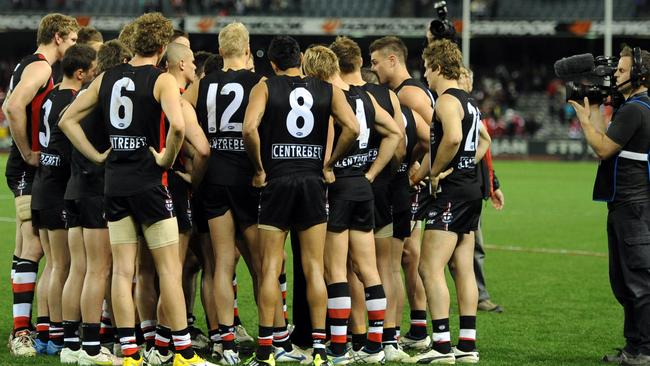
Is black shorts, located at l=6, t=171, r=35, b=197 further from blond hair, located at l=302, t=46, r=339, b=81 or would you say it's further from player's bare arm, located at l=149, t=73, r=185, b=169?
blond hair, located at l=302, t=46, r=339, b=81

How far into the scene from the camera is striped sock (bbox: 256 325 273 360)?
7.90 meters

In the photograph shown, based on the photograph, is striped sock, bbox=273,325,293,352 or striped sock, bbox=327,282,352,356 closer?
striped sock, bbox=327,282,352,356

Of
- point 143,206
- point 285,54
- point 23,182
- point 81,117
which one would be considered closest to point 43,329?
point 23,182

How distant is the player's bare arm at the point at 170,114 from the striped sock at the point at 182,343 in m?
1.17

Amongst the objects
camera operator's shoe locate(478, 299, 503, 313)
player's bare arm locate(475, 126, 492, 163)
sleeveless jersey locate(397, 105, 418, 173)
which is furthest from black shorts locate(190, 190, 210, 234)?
camera operator's shoe locate(478, 299, 503, 313)

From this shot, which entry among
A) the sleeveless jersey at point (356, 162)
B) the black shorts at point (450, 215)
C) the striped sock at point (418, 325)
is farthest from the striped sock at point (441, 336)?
the sleeveless jersey at point (356, 162)

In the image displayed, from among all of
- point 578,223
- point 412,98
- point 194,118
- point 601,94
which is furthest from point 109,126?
point 578,223

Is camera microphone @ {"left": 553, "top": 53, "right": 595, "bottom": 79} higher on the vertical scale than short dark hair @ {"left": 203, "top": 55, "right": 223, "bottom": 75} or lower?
lower

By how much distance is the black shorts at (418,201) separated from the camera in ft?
30.1

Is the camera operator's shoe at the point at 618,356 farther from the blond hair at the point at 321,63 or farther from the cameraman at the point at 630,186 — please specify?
the blond hair at the point at 321,63

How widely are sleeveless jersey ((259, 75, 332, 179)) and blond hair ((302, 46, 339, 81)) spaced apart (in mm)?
111

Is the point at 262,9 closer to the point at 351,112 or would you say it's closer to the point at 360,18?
the point at 360,18

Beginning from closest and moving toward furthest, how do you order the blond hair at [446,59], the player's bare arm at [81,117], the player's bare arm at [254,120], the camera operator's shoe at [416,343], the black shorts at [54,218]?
1. the player's bare arm at [81,117]
2. the player's bare arm at [254,120]
3. the black shorts at [54,218]
4. the blond hair at [446,59]
5. the camera operator's shoe at [416,343]

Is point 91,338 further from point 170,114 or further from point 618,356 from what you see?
point 618,356
